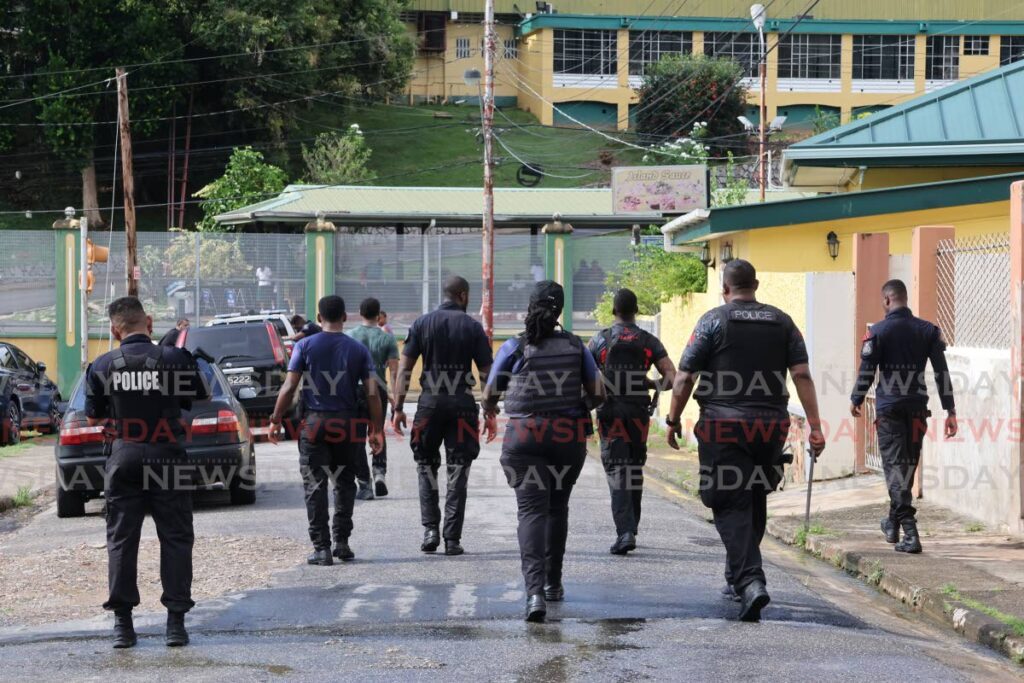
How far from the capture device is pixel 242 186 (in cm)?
4559

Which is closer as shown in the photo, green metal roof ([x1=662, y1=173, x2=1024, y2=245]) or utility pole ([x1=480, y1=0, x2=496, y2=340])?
green metal roof ([x1=662, y1=173, x2=1024, y2=245])

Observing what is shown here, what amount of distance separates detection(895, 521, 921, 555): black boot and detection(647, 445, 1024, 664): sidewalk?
0.25ft

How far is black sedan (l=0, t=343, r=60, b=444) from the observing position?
66.8 ft

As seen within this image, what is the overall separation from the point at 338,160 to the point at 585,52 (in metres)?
18.9

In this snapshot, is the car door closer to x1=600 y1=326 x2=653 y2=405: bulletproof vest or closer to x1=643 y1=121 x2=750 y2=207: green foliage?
x1=600 y1=326 x2=653 y2=405: bulletproof vest

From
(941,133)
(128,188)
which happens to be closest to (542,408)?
(941,133)

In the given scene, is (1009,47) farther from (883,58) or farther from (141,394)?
(141,394)

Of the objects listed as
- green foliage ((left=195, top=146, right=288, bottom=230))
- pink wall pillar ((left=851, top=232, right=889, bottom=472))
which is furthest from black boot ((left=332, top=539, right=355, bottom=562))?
green foliage ((left=195, top=146, right=288, bottom=230))

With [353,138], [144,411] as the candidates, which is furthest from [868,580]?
[353,138]

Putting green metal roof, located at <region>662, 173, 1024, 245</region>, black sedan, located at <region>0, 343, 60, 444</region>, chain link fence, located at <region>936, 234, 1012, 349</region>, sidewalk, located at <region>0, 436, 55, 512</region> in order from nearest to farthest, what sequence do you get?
1. chain link fence, located at <region>936, 234, 1012, 349</region>
2. sidewalk, located at <region>0, 436, 55, 512</region>
3. green metal roof, located at <region>662, 173, 1024, 245</region>
4. black sedan, located at <region>0, 343, 60, 444</region>

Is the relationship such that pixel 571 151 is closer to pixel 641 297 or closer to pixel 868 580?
pixel 641 297

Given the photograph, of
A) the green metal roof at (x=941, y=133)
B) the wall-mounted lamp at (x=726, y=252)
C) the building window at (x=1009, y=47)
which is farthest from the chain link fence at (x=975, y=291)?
the building window at (x=1009, y=47)

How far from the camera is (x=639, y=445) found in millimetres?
10164

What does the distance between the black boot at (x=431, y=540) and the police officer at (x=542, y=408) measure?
211cm
